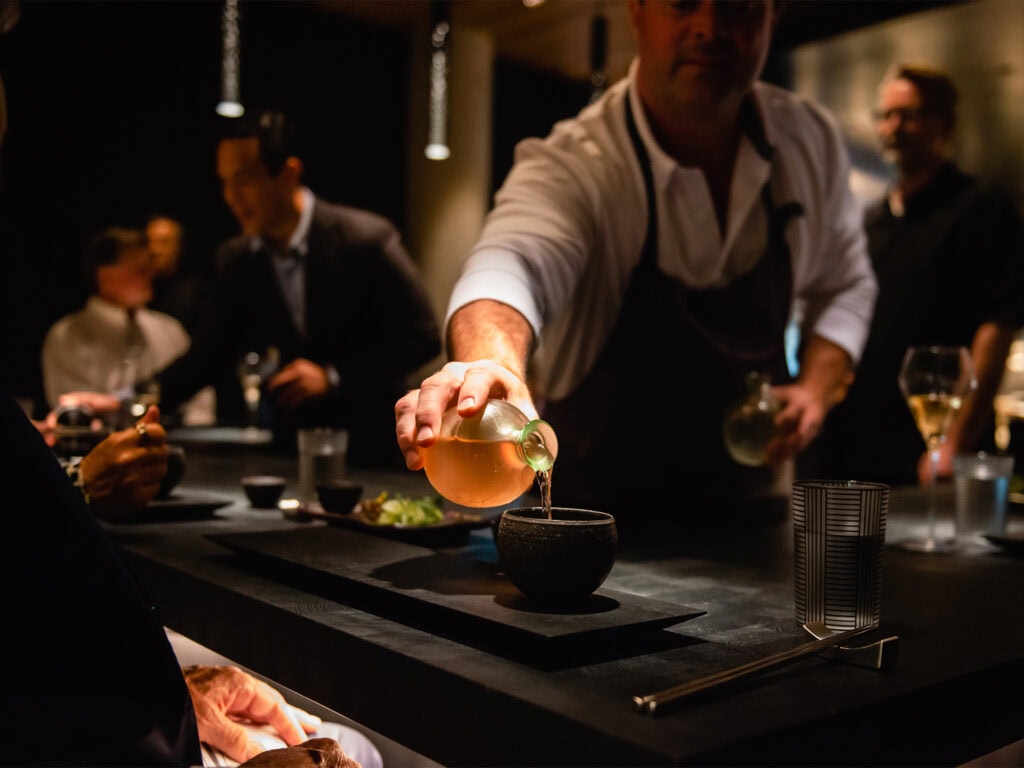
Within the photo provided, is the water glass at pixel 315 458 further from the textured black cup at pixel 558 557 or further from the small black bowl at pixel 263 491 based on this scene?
the textured black cup at pixel 558 557

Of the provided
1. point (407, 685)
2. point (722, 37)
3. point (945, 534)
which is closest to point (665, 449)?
point (945, 534)

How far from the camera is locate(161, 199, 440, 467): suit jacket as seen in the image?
10.6ft

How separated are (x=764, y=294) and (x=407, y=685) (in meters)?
1.44

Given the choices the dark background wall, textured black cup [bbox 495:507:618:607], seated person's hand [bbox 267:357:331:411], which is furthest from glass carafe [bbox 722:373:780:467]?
the dark background wall

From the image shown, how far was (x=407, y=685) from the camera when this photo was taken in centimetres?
85

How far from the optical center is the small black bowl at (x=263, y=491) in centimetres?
178

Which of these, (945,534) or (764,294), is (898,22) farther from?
(945,534)

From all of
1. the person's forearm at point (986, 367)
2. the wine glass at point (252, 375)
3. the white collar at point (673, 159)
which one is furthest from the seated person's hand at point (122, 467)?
the person's forearm at point (986, 367)

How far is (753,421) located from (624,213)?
513mm

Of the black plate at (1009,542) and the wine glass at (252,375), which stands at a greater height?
the wine glass at (252,375)

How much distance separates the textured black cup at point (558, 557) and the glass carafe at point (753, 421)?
0.81m

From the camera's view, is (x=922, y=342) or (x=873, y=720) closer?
(x=873, y=720)

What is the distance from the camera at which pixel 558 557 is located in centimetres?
91

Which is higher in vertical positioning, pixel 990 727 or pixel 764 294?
pixel 764 294
